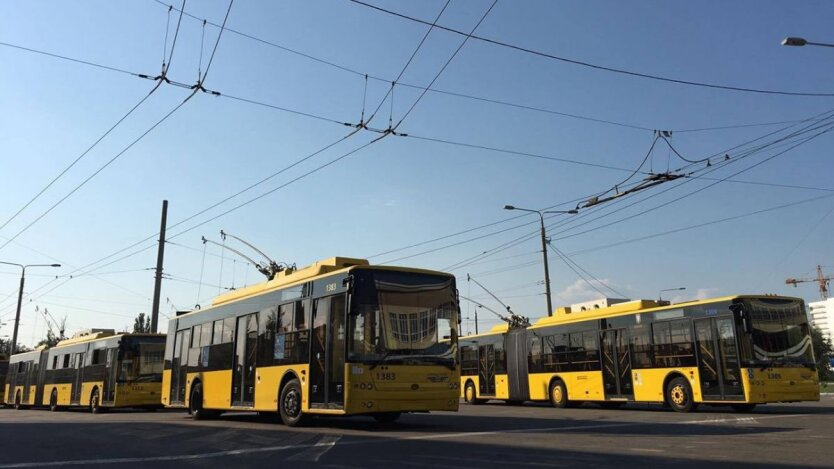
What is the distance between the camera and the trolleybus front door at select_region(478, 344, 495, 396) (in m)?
26.2

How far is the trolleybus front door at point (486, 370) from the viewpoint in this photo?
26203 mm

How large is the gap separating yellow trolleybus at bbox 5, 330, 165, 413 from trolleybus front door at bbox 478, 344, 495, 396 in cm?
1297

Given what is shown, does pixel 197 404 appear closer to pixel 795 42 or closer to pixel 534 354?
pixel 534 354

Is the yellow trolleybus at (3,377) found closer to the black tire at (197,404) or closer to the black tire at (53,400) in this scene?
the black tire at (53,400)

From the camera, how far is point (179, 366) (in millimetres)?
19609

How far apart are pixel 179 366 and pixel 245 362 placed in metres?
5.01

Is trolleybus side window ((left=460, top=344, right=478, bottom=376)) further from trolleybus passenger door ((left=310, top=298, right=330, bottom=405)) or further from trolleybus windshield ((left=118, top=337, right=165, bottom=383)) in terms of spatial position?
trolleybus passenger door ((left=310, top=298, right=330, bottom=405))

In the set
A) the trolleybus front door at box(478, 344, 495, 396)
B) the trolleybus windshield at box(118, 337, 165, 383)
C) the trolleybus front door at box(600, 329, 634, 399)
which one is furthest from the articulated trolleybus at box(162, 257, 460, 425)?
the trolleybus front door at box(478, 344, 495, 396)

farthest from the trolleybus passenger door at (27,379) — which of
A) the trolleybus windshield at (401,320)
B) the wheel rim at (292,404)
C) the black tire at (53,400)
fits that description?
the trolleybus windshield at (401,320)

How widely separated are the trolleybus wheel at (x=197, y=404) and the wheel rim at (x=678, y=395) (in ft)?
42.9

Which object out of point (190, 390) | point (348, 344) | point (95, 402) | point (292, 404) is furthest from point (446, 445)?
point (95, 402)

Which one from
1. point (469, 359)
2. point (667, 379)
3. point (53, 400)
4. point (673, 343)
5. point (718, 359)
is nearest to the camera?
point (718, 359)

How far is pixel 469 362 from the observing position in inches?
1100

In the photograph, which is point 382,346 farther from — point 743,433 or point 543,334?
point 543,334
